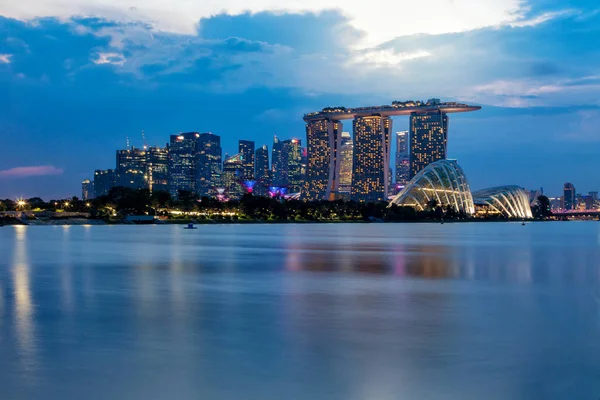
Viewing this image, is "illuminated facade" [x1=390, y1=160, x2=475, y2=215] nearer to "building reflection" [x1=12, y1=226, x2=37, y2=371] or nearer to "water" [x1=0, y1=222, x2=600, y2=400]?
"water" [x1=0, y1=222, x2=600, y2=400]

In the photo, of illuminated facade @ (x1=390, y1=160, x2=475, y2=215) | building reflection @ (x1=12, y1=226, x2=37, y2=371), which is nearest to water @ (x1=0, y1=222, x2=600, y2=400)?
building reflection @ (x1=12, y1=226, x2=37, y2=371)

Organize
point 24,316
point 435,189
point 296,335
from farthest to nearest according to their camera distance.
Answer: point 435,189, point 24,316, point 296,335

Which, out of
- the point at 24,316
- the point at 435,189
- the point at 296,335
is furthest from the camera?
the point at 435,189

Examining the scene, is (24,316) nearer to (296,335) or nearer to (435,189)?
(296,335)

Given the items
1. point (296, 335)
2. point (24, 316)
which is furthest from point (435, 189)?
point (296, 335)

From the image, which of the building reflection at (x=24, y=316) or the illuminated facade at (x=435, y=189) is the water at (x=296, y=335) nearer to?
the building reflection at (x=24, y=316)

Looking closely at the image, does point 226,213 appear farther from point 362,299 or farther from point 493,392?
point 493,392

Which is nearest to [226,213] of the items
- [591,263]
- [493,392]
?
[591,263]

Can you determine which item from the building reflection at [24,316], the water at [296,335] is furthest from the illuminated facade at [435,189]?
the building reflection at [24,316]
